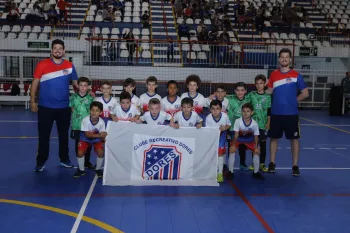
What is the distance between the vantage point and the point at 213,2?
23609mm

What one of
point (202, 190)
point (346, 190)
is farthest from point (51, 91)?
point (346, 190)

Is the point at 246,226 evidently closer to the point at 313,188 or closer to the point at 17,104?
the point at 313,188

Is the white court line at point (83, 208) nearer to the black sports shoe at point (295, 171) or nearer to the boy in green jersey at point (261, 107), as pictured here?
the boy in green jersey at point (261, 107)

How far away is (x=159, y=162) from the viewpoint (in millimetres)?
6246

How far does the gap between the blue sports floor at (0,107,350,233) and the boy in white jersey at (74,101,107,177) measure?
23 cm

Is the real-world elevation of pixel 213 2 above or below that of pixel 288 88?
above

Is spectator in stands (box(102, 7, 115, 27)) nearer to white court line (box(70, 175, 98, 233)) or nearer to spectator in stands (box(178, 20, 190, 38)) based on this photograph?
spectator in stands (box(178, 20, 190, 38))

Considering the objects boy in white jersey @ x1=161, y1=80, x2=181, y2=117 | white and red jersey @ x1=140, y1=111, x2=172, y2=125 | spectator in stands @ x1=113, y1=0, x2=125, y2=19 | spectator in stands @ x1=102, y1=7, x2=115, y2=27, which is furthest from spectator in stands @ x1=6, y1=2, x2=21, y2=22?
white and red jersey @ x1=140, y1=111, x2=172, y2=125

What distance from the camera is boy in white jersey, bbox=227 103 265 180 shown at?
21.7 feet

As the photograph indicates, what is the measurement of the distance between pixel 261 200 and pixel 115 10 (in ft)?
59.3

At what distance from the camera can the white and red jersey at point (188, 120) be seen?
668cm

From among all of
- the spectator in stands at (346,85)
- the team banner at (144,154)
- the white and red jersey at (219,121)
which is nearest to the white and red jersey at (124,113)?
the team banner at (144,154)

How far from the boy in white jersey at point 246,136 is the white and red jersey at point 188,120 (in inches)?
24.8

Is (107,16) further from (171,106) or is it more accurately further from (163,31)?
(171,106)
